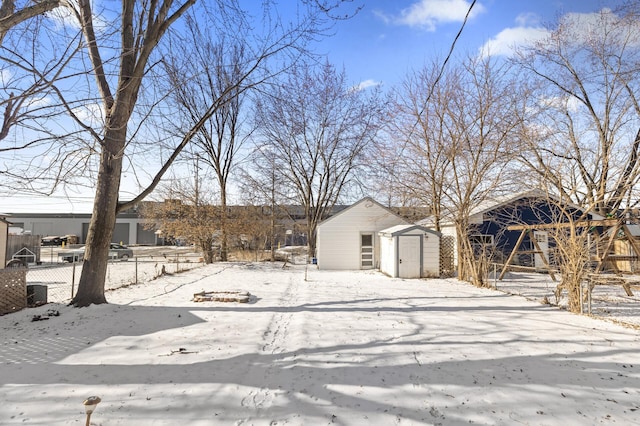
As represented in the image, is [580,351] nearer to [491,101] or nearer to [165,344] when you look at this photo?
[165,344]

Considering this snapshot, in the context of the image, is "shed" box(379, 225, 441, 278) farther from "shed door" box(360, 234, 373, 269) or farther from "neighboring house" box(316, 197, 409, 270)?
"shed door" box(360, 234, 373, 269)

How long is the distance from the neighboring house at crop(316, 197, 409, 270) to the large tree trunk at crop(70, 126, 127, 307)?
11.2 m

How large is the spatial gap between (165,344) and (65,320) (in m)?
2.82

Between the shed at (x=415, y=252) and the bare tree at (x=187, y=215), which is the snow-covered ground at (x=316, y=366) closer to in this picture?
the shed at (x=415, y=252)

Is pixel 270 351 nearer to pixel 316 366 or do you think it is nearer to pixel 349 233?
pixel 316 366

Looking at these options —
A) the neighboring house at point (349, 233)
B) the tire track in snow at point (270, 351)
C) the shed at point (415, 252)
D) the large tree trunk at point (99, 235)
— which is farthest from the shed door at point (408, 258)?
the large tree trunk at point (99, 235)

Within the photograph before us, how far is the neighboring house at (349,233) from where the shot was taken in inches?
690

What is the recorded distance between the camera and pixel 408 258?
46.2 ft

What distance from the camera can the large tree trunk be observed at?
7.38 m

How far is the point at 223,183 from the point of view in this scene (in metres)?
23.8

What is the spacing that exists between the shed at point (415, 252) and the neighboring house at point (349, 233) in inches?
126

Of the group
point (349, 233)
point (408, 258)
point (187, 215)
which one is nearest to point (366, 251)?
point (349, 233)

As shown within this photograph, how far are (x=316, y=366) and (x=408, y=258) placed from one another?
417 inches

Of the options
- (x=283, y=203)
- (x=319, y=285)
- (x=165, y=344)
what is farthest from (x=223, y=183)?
(x=165, y=344)
